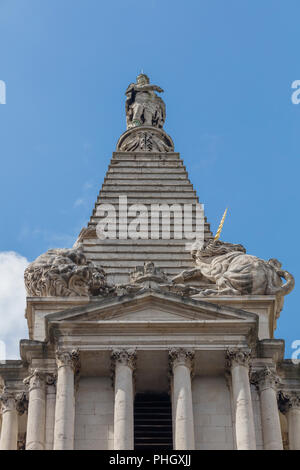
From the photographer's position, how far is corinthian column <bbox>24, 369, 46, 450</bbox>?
40.1m

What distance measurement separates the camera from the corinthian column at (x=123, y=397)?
3959 centimetres

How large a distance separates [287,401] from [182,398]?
4.09 m

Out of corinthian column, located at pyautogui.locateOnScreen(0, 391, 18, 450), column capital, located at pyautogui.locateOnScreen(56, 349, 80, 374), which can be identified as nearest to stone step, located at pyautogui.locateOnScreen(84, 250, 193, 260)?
column capital, located at pyautogui.locateOnScreen(56, 349, 80, 374)

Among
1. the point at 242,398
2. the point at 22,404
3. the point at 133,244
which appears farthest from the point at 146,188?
the point at 242,398

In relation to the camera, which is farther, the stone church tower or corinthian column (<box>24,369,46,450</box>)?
the stone church tower

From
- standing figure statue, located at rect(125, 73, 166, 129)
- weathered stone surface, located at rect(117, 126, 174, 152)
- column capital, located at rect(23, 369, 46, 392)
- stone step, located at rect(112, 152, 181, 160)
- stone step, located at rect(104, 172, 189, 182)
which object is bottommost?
column capital, located at rect(23, 369, 46, 392)

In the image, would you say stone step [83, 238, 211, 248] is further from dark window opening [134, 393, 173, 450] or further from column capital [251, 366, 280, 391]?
column capital [251, 366, 280, 391]

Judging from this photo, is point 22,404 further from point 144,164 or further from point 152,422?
point 144,164

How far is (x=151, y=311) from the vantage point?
43.2 meters

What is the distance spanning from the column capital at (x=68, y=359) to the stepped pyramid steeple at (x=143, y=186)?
750 cm

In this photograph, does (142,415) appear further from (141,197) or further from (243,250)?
(141,197)

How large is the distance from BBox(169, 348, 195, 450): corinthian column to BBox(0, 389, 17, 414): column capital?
17.0 ft
